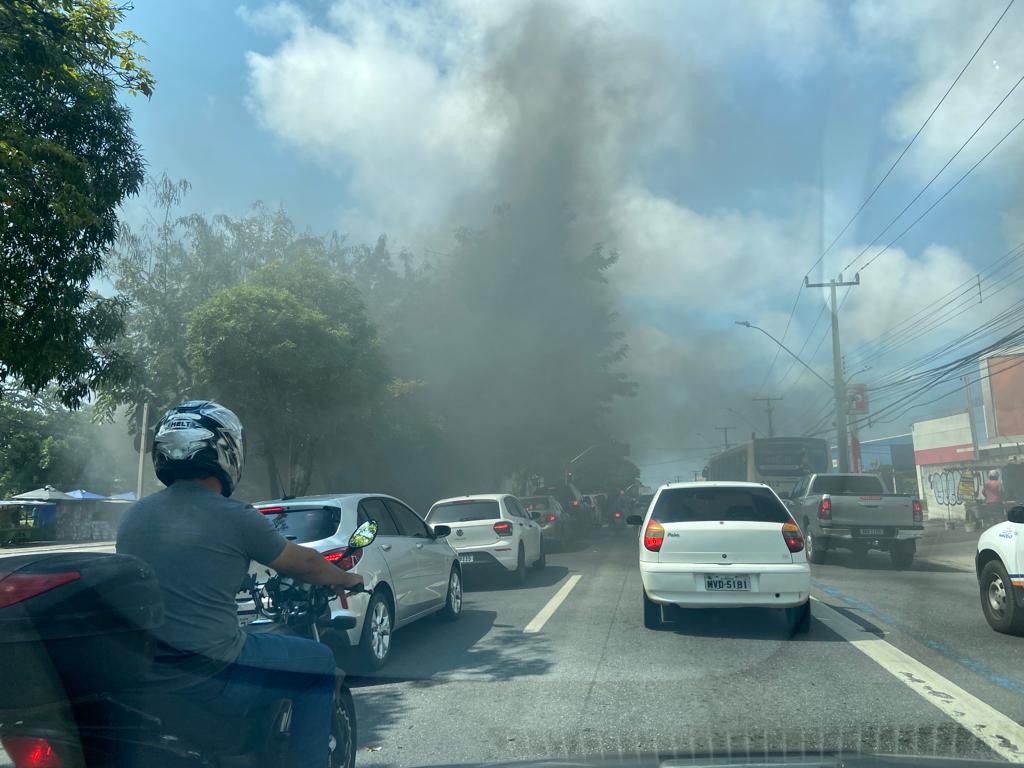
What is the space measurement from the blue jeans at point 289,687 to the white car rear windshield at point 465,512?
33.5 feet

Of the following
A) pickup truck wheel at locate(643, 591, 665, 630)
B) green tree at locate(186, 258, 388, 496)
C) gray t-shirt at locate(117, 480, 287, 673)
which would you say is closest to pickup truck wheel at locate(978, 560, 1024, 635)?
pickup truck wheel at locate(643, 591, 665, 630)

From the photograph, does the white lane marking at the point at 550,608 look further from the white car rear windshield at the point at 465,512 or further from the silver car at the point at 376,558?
the white car rear windshield at the point at 465,512

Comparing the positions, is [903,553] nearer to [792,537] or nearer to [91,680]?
[792,537]

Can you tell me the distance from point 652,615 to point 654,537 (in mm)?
823

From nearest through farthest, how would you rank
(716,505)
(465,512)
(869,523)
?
(716,505), (465,512), (869,523)

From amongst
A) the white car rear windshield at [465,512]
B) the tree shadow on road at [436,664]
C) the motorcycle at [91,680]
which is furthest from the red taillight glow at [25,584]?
the white car rear windshield at [465,512]

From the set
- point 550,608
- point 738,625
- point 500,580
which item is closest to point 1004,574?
point 738,625

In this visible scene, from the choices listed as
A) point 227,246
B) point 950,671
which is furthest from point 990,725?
→ point 227,246

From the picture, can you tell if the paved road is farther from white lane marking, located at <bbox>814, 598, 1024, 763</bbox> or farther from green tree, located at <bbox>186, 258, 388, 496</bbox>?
green tree, located at <bbox>186, 258, 388, 496</bbox>

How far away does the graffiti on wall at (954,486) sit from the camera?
28219mm

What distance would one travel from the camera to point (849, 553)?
19.0m

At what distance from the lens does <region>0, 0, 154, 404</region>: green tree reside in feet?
23.8

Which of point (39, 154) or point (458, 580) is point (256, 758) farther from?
point (458, 580)

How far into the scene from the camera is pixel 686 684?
6531 mm
